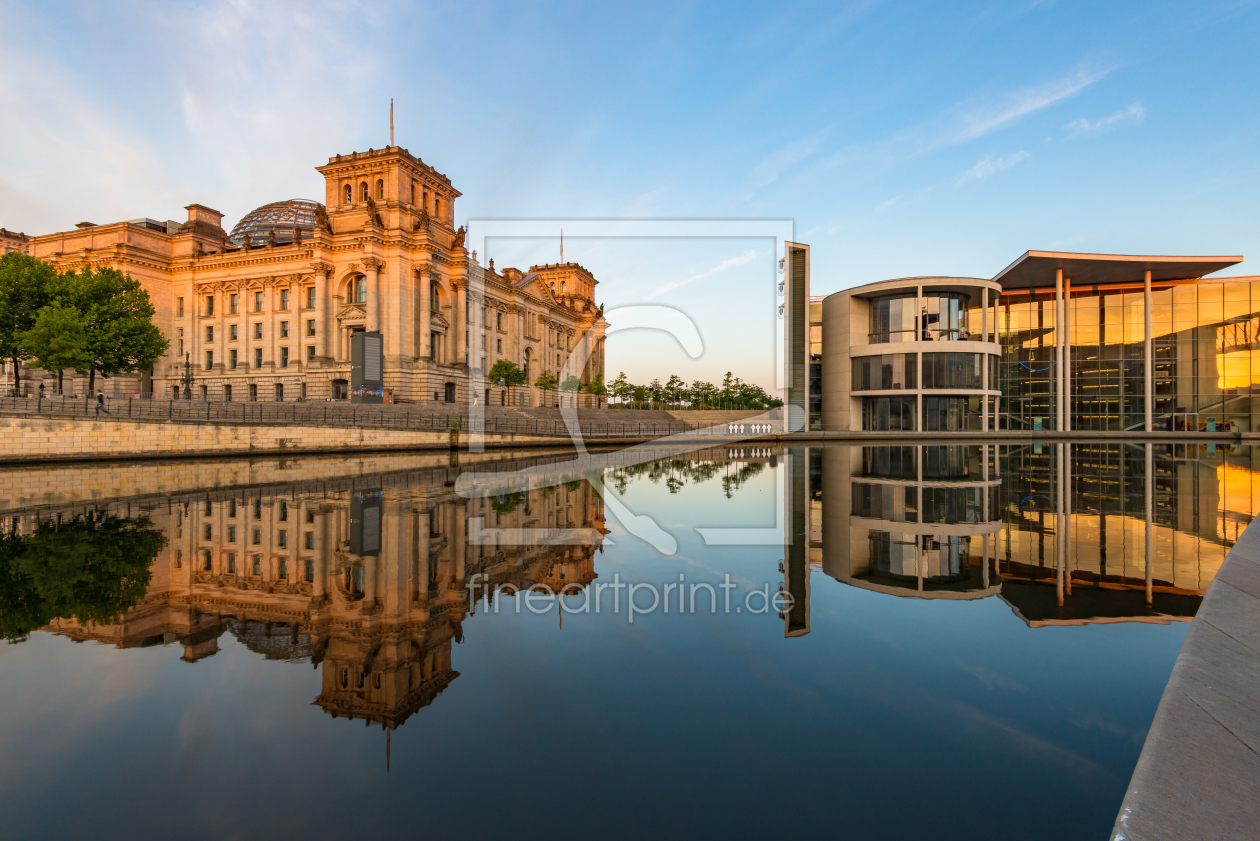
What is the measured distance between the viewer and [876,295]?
49.1 meters

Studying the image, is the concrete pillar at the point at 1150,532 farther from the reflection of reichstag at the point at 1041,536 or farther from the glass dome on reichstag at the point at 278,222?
the glass dome on reichstag at the point at 278,222

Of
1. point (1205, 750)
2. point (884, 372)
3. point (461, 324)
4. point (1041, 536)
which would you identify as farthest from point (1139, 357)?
point (1205, 750)

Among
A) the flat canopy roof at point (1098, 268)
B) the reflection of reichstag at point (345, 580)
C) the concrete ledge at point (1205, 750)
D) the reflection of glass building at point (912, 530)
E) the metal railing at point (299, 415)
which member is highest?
the flat canopy roof at point (1098, 268)

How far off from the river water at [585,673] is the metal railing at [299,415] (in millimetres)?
19587

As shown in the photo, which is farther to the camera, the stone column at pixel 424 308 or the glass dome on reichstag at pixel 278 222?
the glass dome on reichstag at pixel 278 222

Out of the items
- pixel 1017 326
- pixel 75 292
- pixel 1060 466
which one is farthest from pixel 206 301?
pixel 1017 326

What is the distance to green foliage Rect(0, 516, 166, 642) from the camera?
6703mm

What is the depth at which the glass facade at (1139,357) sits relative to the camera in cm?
4991

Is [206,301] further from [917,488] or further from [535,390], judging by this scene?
[917,488]

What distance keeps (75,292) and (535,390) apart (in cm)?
4205

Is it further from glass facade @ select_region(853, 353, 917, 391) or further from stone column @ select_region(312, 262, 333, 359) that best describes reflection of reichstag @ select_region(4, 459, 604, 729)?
stone column @ select_region(312, 262, 333, 359)

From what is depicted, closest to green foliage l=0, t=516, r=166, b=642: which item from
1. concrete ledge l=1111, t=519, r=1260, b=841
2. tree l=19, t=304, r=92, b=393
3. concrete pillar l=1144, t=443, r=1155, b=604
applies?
concrete ledge l=1111, t=519, r=1260, b=841

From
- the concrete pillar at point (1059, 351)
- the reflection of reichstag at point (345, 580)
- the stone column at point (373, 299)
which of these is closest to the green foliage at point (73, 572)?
the reflection of reichstag at point (345, 580)

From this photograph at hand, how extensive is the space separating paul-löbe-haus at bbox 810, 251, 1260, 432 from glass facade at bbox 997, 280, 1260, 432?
89mm
